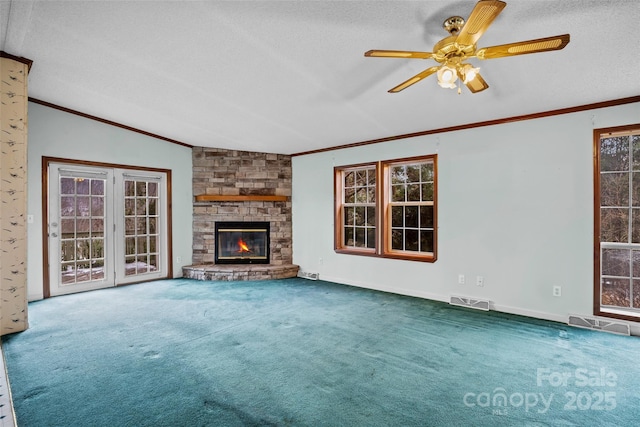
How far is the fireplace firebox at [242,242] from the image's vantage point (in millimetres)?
6348

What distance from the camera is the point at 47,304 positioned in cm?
442

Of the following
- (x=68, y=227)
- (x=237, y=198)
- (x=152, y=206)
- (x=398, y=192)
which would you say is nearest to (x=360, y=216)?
(x=398, y=192)

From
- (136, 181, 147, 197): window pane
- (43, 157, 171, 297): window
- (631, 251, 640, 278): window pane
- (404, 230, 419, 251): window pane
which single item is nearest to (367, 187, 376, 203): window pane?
(404, 230, 419, 251): window pane

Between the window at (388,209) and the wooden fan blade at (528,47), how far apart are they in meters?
2.72

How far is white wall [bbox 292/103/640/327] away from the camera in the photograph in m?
3.60

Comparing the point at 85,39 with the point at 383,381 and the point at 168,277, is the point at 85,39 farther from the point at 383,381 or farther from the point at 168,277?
the point at 168,277

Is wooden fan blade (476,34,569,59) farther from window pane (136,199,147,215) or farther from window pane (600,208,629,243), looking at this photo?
window pane (136,199,147,215)

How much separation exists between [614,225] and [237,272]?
17.4 ft

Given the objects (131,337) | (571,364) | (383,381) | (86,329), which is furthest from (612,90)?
(86,329)

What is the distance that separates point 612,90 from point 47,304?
278 inches

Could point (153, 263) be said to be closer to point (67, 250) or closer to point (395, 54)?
point (67, 250)

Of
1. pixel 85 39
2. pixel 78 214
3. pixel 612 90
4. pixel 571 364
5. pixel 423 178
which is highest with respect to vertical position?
pixel 85 39

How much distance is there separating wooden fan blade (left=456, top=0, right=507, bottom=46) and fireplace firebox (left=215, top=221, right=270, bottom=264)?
503 cm

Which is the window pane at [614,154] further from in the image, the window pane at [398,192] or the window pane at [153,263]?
the window pane at [153,263]
